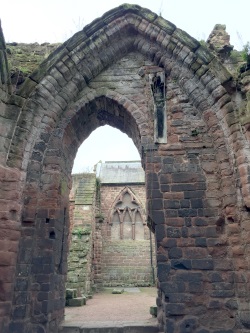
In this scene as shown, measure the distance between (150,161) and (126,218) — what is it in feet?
45.8

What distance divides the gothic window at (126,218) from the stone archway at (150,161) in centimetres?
1270

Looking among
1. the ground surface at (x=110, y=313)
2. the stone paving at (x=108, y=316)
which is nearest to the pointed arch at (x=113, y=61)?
the stone paving at (x=108, y=316)

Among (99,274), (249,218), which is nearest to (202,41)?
(249,218)

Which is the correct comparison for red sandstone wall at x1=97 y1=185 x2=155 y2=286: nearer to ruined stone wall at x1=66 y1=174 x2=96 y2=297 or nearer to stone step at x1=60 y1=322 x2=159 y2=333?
ruined stone wall at x1=66 y1=174 x2=96 y2=297

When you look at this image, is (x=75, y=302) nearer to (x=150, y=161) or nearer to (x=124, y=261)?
(x=150, y=161)

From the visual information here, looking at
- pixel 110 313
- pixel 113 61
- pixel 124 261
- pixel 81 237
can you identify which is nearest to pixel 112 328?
pixel 110 313

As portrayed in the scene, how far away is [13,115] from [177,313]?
166 inches

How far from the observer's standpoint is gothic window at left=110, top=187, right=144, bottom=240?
18.0 m

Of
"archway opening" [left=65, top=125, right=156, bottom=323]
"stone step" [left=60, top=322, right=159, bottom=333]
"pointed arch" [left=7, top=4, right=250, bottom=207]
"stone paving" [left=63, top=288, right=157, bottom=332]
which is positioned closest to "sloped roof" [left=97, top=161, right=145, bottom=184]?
"archway opening" [left=65, top=125, right=156, bottom=323]

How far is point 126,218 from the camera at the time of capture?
18562 mm

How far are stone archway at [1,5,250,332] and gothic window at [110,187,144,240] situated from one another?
12.7 m

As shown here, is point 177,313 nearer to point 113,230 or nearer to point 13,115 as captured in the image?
point 13,115

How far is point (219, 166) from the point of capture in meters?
4.91

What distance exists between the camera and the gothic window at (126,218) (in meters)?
18.0
